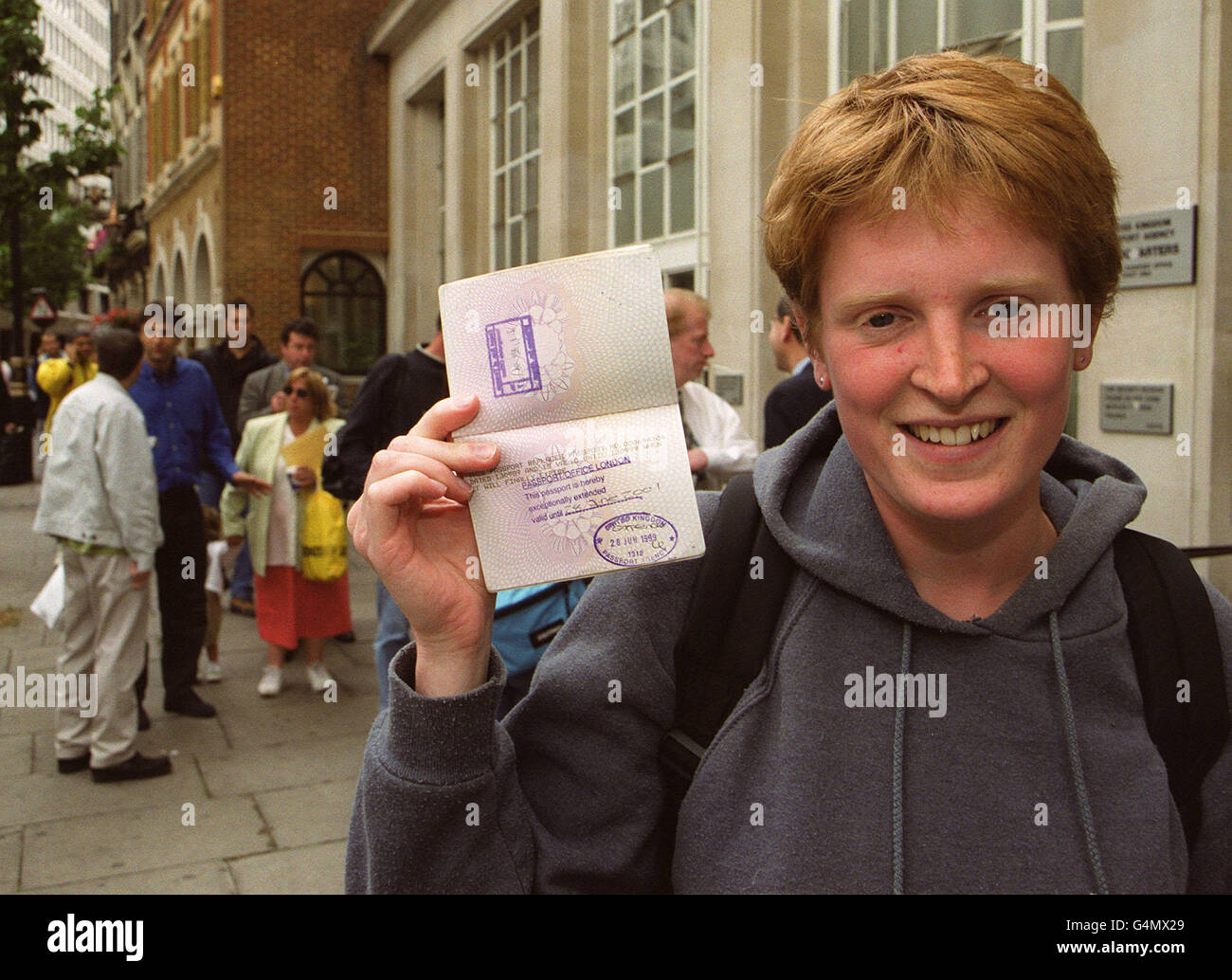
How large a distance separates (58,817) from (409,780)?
4.07 meters

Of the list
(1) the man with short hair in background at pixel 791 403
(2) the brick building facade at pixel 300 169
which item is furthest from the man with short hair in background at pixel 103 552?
(2) the brick building facade at pixel 300 169

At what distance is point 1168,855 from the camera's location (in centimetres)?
130

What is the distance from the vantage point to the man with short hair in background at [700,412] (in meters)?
4.53

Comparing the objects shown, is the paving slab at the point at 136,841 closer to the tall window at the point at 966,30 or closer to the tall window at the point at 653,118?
the tall window at the point at 966,30

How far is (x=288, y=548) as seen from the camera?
662 centimetres

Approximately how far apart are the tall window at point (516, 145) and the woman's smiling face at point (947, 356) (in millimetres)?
12154

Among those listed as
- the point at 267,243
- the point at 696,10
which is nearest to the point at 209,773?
the point at 696,10

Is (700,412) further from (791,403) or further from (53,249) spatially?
(53,249)

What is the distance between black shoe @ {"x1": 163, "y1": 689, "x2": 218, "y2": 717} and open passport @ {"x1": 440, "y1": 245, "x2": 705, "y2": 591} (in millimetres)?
5306

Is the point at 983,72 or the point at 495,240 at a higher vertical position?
the point at 495,240

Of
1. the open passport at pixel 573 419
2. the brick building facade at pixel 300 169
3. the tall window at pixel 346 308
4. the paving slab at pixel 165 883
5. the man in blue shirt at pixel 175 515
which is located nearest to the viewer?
the open passport at pixel 573 419

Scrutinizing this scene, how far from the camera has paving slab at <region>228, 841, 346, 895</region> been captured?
4.03 m

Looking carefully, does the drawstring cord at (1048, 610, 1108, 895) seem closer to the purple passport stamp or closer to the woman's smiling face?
the woman's smiling face
